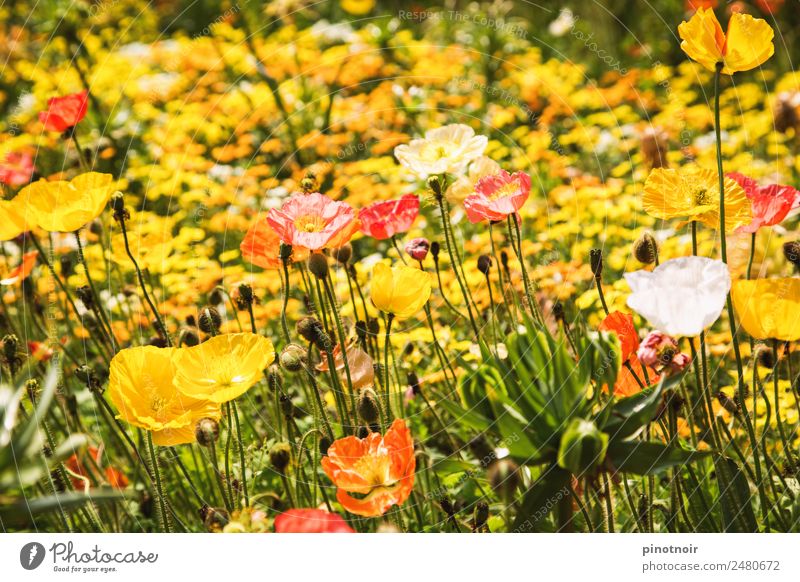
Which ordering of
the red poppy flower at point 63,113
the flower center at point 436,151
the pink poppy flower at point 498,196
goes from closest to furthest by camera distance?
the pink poppy flower at point 498,196 → the flower center at point 436,151 → the red poppy flower at point 63,113

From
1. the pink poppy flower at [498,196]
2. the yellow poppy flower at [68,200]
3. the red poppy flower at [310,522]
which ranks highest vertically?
the yellow poppy flower at [68,200]

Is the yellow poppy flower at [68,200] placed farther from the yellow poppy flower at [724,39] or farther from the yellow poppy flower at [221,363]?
the yellow poppy flower at [724,39]

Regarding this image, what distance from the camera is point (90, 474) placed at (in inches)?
44.9

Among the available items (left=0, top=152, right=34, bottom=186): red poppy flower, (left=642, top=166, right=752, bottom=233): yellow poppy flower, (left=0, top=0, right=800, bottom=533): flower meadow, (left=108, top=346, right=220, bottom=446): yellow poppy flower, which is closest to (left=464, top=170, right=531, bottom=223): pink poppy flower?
(left=0, top=0, right=800, bottom=533): flower meadow

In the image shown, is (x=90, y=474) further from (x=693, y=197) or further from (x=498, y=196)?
(x=693, y=197)

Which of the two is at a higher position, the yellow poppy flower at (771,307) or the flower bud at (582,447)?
the yellow poppy flower at (771,307)

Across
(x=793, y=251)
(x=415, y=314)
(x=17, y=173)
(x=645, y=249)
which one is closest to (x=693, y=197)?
(x=645, y=249)

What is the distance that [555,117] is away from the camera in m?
2.32

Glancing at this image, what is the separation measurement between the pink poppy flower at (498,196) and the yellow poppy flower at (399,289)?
0.34 feet

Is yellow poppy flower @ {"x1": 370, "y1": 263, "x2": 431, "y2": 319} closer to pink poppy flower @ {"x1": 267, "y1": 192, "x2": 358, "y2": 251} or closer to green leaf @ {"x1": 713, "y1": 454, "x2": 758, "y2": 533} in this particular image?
pink poppy flower @ {"x1": 267, "y1": 192, "x2": 358, "y2": 251}

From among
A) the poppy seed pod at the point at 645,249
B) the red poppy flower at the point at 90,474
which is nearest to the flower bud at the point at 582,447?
the poppy seed pod at the point at 645,249

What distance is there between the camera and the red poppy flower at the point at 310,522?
767 millimetres

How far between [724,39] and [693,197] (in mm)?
147
